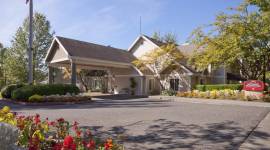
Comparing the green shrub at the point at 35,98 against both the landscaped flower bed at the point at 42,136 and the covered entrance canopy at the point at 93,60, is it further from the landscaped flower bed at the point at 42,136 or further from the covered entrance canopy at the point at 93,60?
the landscaped flower bed at the point at 42,136

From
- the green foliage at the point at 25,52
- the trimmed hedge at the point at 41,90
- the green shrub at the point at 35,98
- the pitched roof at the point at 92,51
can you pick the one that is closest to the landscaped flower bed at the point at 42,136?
the green shrub at the point at 35,98

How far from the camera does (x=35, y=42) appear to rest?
39.2 m

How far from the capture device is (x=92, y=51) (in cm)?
2536

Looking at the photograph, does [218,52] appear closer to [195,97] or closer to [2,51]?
[195,97]

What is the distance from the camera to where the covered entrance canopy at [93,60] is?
22.5m

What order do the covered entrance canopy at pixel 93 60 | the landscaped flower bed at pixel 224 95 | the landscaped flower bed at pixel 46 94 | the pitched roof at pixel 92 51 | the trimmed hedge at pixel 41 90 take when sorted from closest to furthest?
1. the landscaped flower bed at pixel 46 94
2. the trimmed hedge at pixel 41 90
3. the landscaped flower bed at pixel 224 95
4. the covered entrance canopy at pixel 93 60
5. the pitched roof at pixel 92 51

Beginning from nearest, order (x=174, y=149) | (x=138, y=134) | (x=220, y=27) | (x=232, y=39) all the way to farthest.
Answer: (x=174, y=149) → (x=138, y=134) → (x=232, y=39) → (x=220, y=27)

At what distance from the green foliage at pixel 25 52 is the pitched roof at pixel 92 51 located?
1575 centimetres

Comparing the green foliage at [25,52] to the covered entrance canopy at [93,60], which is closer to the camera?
the covered entrance canopy at [93,60]

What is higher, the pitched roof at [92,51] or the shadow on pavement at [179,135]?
the pitched roof at [92,51]

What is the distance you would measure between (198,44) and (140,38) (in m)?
8.46

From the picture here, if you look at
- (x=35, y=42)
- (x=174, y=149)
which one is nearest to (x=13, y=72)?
(x=35, y=42)

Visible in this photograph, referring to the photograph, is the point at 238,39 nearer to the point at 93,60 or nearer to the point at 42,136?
the point at 93,60

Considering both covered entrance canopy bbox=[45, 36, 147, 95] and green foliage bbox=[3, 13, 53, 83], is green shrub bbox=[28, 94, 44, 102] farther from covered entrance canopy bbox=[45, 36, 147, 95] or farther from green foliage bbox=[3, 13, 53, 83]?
green foliage bbox=[3, 13, 53, 83]
